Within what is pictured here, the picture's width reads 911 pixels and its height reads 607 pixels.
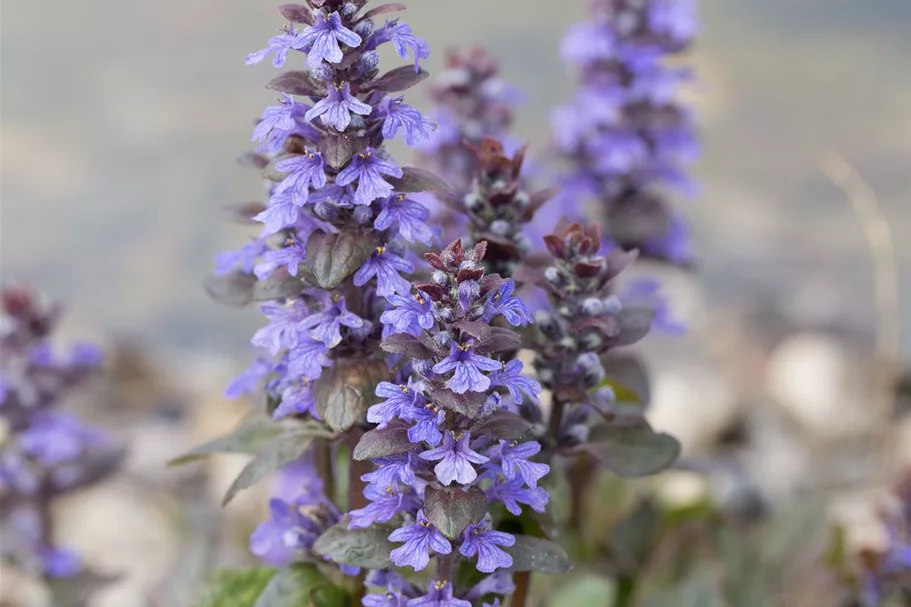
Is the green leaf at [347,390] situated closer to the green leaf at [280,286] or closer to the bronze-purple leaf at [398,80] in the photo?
the green leaf at [280,286]

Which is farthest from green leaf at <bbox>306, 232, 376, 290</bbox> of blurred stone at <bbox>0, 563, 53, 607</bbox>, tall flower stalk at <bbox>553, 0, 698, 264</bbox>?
blurred stone at <bbox>0, 563, 53, 607</bbox>

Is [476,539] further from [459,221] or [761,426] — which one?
[761,426]

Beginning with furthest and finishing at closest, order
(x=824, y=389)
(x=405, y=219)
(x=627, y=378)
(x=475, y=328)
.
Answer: (x=824, y=389) < (x=627, y=378) < (x=405, y=219) < (x=475, y=328)

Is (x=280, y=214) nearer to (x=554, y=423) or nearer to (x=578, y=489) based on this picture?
(x=554, y=423)

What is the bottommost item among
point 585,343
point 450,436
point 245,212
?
point 450,436

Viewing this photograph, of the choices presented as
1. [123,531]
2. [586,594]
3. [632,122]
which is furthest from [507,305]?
[123,531]

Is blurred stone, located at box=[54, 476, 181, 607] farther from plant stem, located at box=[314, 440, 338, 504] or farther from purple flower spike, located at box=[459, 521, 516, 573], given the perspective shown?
purple flower spike, located at box=[459, 521, 516, 573]

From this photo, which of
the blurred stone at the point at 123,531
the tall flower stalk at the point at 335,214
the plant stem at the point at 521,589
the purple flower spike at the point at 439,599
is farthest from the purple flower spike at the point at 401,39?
the blurred stone at the point at 123,531
